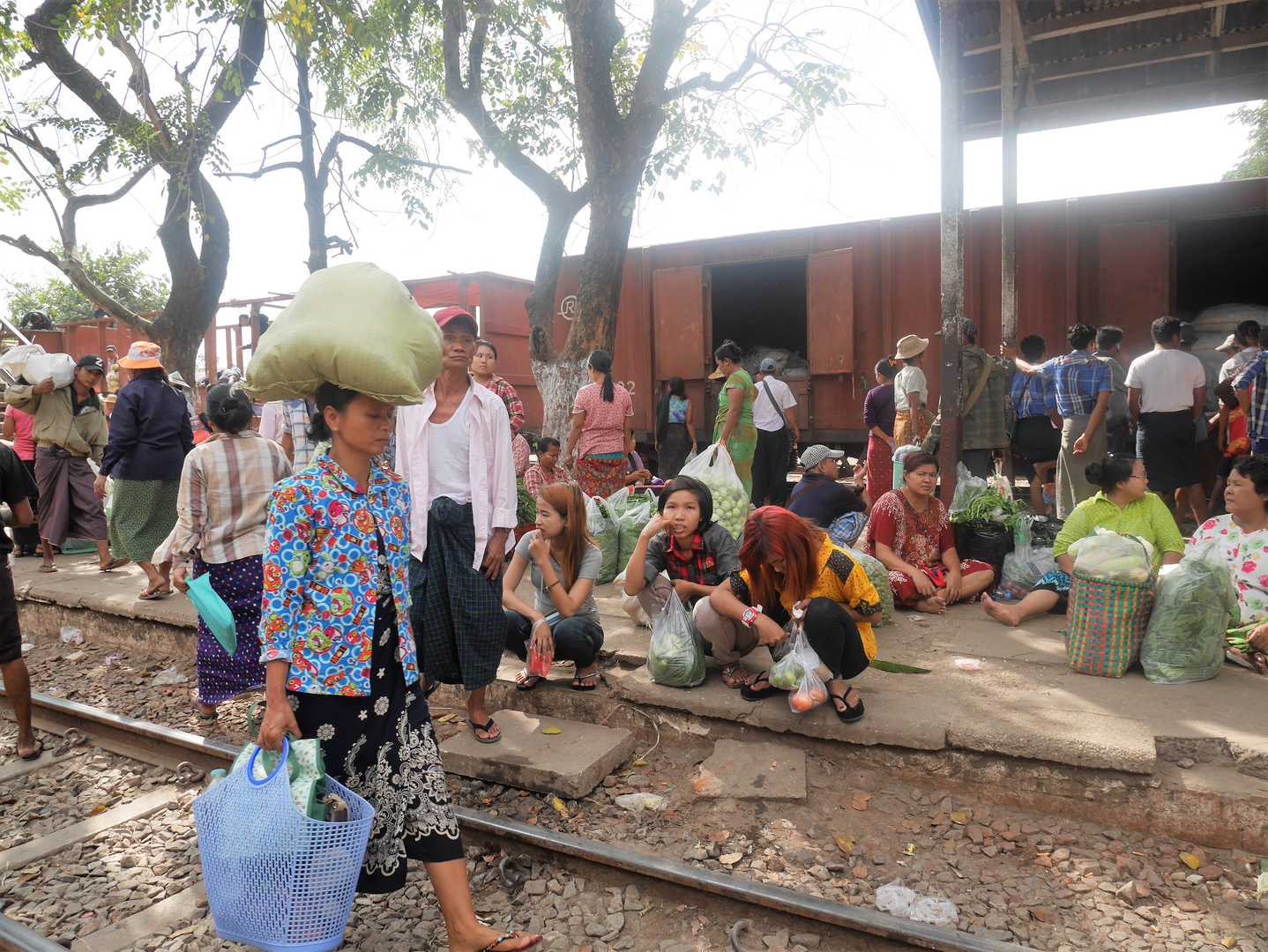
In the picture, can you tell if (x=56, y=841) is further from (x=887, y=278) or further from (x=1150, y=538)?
(x=887, y=278)

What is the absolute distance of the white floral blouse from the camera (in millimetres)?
3809

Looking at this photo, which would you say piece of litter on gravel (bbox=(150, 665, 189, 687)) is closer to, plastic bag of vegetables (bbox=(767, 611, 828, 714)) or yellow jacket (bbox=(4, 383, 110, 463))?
yellow jacket (bbox=(4, 383, 110, 463))

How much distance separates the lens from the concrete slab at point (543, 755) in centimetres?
331

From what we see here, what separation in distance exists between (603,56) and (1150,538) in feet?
18.9

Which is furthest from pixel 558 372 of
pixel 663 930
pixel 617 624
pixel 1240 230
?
pixel 1240 230

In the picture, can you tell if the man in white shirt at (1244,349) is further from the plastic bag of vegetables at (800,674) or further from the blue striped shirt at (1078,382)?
the plastic bag of vegetables at (800,674)

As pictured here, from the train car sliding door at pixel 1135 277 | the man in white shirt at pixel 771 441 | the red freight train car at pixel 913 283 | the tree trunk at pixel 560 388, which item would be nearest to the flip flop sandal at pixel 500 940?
the tree trunk at pixel 560 388

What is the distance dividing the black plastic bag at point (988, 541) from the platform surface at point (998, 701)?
0.46 m

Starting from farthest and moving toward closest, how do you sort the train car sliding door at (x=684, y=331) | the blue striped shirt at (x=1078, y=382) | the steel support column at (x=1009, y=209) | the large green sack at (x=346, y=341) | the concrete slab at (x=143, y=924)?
the train car sliding door at (x=684, y=331) < the steel support column at (x=1009, y=209) < the blue striped shirt at (x=1078, y=382) < the concrete slab at (x=143, y=924) < the large green sack at (x=346, y=341)

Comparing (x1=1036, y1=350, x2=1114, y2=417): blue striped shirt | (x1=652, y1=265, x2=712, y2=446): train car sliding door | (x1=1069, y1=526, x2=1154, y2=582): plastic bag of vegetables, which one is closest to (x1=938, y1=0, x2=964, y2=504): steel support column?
(x1=1036, y1=350, x2=1114, y2=417): blue striped shirt

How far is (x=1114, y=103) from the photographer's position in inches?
359

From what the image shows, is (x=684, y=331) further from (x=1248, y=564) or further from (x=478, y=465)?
(x=478, y=465)

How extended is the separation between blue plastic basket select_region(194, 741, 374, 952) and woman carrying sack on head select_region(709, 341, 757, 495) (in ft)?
16.8

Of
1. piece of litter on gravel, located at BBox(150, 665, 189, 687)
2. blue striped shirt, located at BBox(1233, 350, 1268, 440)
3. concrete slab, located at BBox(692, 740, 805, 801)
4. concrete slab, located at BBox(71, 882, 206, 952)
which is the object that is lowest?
concrete slab, located at BBox(71, 882, 206, 952)
